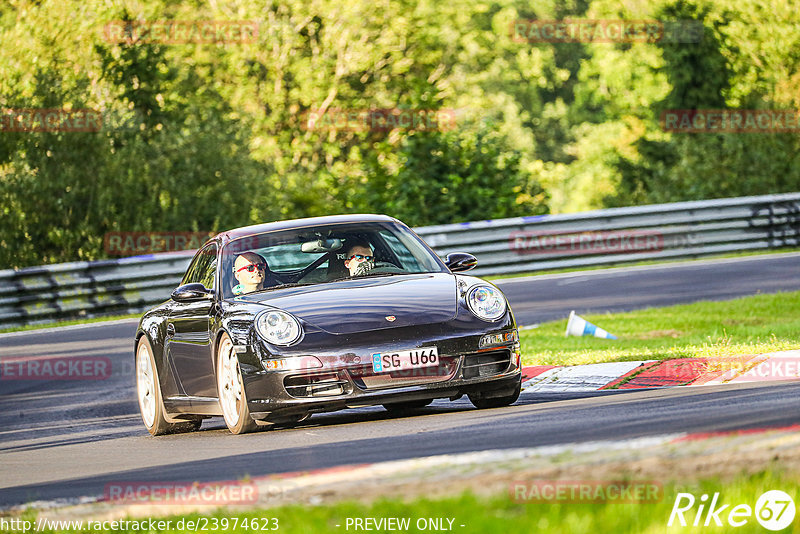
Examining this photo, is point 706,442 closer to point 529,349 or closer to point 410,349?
point 410,349

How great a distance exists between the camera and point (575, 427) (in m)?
7.07

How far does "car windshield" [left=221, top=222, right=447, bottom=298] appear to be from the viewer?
9.76 metres

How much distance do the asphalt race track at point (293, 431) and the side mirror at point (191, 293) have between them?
976mm

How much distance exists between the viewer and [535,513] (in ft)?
14.8

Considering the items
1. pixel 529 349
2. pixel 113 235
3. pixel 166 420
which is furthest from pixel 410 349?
pixel 113 235

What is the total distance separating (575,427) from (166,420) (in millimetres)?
4171

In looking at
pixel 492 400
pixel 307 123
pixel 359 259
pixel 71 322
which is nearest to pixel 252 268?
pixel 359 259

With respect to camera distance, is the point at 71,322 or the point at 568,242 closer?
the point at 71,322

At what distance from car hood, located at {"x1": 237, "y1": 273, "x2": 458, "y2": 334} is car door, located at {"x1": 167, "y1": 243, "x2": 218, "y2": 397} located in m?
0.48

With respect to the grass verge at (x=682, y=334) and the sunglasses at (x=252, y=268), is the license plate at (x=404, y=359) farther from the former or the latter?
the grass verge at (x=682, y=334)

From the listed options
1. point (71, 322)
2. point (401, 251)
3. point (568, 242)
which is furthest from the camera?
point (568, 242)

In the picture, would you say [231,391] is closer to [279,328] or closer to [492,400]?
[279,328]

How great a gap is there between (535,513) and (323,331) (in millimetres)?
4243

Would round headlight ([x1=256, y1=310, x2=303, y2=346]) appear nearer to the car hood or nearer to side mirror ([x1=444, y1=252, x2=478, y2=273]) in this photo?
the car hood
